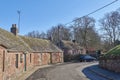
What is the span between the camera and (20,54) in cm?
2677

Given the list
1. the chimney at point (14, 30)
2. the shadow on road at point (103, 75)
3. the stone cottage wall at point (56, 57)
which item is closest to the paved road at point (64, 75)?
the shadow on road at point (103, 75)

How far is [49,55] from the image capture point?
158ft

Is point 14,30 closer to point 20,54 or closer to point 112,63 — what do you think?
point 20,54

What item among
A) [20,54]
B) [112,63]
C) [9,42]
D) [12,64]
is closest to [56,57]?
[20,54]

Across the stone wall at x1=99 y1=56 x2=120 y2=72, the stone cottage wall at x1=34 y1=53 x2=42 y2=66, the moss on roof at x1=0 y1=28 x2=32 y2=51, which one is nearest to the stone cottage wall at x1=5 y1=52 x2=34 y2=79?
the moss on roof at x1=0 y1=28 x2=32 y2=51

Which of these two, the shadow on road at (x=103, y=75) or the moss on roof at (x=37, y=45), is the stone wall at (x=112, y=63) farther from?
the moss on roof at (x=37, y=45)

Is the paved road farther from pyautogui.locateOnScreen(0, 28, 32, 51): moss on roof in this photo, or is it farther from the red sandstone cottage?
pyautogui.locateOnScreen(0, 28, 32, 51): moss on roof

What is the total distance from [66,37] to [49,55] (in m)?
44.4

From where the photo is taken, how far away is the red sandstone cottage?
61.0ft

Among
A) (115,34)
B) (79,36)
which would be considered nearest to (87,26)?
(79,36)

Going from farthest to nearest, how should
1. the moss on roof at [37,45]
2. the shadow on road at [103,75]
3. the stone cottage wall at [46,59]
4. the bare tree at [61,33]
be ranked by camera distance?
the bare tree at [61,33] < the stone cottage wall at [46,59] < the moss on roof at [37,45] < the shadow on road at [103,75]

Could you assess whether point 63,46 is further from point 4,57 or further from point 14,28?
point 4,57

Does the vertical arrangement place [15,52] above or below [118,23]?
below

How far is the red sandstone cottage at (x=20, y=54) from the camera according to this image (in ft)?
61.0
